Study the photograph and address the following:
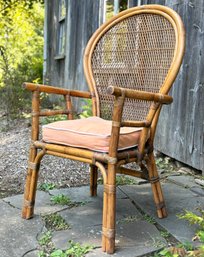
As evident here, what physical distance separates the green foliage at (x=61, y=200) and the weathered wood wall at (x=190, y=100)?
3.57 ft

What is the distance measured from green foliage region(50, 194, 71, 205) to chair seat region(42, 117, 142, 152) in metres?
0.48

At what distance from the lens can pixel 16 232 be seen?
5.87 ft

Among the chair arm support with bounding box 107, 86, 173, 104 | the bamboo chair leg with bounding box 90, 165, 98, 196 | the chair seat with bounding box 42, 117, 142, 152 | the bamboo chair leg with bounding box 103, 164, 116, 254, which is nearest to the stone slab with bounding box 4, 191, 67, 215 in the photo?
the bamboo chair leg with bounding box 90, 165, 98, 196

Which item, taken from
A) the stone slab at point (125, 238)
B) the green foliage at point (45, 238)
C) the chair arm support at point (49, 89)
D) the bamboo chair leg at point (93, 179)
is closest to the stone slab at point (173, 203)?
the stone slab at point (125, 238)

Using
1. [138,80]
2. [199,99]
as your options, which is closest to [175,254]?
[138,80]

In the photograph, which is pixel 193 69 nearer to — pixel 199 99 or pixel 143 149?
pixel 199 99

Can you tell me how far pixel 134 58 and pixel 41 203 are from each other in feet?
3.34

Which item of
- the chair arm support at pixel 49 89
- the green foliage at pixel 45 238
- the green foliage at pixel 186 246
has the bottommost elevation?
the green foliage at pixel 45 238

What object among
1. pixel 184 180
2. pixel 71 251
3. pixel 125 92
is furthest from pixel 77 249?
pixel 184 180

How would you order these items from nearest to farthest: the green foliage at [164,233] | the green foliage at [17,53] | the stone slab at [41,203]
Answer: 1. the green foliage at [164,233]
2. the stone slab at [41,203]
3. the green foliage at [17,53]

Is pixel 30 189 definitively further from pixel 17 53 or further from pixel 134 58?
pixel 17 53

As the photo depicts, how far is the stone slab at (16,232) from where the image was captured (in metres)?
1.62

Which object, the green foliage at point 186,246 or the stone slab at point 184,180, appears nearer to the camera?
the green foliage at point 186,246

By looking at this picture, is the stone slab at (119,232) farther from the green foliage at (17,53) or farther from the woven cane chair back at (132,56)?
the green foliage at (17,53)
